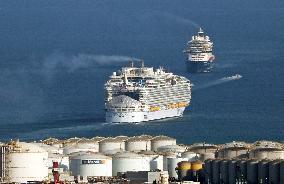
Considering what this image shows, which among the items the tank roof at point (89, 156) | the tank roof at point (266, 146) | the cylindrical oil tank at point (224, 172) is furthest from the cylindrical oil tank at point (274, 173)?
the tank roof at point (89, 156)

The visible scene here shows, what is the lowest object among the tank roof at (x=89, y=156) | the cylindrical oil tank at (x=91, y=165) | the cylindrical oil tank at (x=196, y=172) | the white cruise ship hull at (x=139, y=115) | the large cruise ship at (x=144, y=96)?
the cylindrical oil tank at (x=196, y=172)

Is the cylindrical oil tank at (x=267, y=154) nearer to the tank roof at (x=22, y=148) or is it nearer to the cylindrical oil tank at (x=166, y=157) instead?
the cylindrical oil tank at (x=166, y=157)

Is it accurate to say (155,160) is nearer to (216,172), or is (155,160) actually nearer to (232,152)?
(232,152)

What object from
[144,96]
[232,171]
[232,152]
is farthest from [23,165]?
[144,96]

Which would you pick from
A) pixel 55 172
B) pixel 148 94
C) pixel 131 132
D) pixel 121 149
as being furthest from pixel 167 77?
pixel 55 172

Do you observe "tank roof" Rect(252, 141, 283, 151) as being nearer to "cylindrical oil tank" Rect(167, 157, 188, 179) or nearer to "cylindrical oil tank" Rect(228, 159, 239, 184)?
"cylindrical oil tank" Rect(167, 157, 188, 179)

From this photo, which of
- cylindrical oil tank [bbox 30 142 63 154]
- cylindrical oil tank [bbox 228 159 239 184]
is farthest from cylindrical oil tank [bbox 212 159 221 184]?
cylindrical oil tank [bbox 30 142 63 154]
